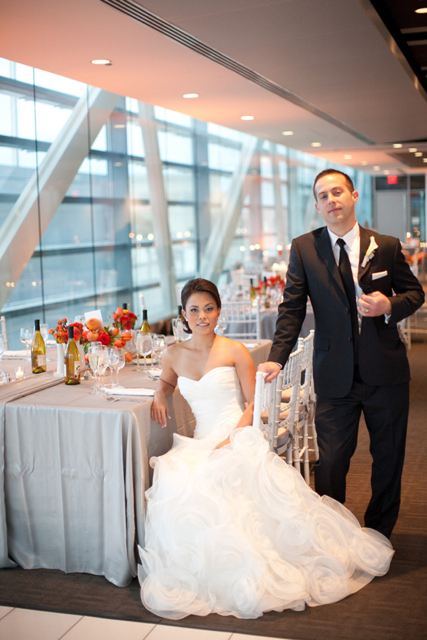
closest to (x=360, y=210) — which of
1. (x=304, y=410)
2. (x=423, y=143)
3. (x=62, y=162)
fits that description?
(x=423, y=143)

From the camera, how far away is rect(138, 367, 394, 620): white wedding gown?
2912mm

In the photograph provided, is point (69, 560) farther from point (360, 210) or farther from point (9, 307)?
point (360, 210)

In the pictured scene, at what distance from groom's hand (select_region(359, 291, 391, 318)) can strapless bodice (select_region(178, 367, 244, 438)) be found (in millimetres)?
916

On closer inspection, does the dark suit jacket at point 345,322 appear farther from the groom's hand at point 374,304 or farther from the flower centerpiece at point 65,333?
the flower centerpiece at point 65,333

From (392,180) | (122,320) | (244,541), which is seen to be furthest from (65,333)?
(392,180)

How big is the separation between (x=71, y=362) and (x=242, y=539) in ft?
5.01

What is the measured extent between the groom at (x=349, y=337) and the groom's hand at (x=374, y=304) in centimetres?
11

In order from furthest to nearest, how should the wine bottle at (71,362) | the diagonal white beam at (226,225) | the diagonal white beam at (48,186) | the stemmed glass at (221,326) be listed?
the diagonal white beam at (226,225) < the diagonal white beam at (48,186) < the stemmed glass at (221,326) < the wine bottle at (71,362)

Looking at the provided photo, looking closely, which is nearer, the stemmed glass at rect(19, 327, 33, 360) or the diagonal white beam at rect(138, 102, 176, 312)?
the stemmed glass at rect(19, 327, 33, 360)

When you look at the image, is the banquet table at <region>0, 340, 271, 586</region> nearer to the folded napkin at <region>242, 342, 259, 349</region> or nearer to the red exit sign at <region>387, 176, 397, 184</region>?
the folded napkin at <region>242, 342, 259, 349</region>

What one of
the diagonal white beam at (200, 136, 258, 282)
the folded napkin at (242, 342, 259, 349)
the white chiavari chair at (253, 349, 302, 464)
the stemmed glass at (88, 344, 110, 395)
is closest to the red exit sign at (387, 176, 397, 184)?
the diagonal white beam at (200, 136, 258, 282)

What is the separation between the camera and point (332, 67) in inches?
246

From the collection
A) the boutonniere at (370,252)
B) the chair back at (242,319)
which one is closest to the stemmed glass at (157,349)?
the boutonniere at (370,252)

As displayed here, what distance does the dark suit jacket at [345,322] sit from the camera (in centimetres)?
321
